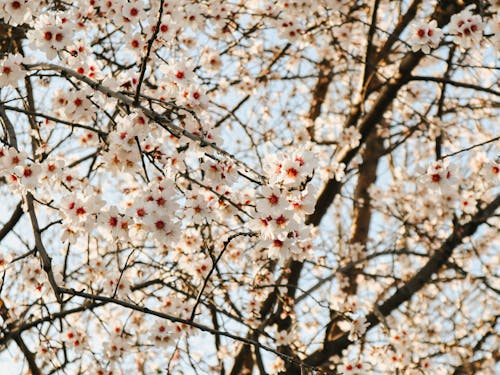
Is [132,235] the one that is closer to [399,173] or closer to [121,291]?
[121,291]

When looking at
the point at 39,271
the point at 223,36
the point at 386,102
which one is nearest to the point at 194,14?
the point at 223,36

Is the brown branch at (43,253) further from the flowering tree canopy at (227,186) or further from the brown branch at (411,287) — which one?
the brown branch at (411,287)

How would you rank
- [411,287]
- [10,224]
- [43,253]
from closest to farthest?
[43,253], [10,224], [411,287]

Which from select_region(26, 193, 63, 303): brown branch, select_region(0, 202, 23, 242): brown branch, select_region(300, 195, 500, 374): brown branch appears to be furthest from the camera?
select_region(300, 195, 500, 374): brown branch

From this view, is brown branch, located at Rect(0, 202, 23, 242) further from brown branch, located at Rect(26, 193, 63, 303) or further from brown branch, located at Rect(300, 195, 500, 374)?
A: brown branch, located at Rect(300, 195, 500, 374)

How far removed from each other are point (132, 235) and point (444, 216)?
444 cm

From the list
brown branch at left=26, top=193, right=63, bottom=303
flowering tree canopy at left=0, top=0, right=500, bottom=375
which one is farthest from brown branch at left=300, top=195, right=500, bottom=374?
brown branch at left=26, top=193, right=63, bottom=303

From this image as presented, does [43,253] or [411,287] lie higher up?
[411,287]

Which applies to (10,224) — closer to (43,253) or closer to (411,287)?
(43,253)

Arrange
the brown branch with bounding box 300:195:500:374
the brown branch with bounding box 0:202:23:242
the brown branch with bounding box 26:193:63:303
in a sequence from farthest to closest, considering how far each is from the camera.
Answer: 1. the brown branch with bounding box 300:195:500:374
2. the brown branch with bounding box 0:202:23:242
3. the brown branch with bounding box 26:193:63:303

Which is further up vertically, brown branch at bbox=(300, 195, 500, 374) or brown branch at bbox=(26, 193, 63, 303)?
brown branch at bbox=(300, 195, 500, 374)

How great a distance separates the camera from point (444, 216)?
5.99 meters

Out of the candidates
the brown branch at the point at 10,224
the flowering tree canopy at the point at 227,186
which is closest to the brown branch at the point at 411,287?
the flowering tree canopy at the point at 227,186

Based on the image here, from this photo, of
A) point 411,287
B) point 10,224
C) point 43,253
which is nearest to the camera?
point 43,253
